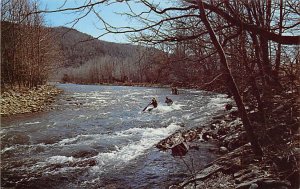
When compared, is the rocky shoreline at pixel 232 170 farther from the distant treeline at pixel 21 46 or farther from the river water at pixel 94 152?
the distant treeline at pixel 21 46

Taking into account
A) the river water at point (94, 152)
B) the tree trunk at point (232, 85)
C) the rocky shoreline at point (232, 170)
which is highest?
the tree trunk at point (232, 85)

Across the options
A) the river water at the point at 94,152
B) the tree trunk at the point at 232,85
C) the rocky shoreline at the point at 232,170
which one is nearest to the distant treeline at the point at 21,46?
the river water at the point at 94,152

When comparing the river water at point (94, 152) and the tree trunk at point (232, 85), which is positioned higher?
the tree trunk at point (232, 85)

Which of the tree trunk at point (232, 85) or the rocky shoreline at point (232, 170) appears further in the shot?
the tree trunk at point (232, 85)

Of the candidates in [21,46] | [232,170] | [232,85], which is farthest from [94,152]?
[21,46]

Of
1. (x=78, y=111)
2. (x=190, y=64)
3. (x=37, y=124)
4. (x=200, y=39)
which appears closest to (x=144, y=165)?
(x=190, y=64)

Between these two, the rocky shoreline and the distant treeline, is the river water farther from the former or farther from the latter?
the distant treeline

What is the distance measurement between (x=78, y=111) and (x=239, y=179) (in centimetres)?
1195

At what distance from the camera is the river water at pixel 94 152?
19.8 feet

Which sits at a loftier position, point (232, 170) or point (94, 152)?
point (232, 170)

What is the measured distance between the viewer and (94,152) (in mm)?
7805

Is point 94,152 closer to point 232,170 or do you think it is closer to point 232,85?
point 232,170

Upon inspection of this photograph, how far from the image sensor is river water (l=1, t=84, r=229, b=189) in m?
6.03

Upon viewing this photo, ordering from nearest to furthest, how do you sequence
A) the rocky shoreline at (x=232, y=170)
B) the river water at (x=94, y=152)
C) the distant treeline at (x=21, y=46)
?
the rocky shoreline at (x=232, y=170), the river water at (x=94, y=152), the distant treeline at (x=21, y=46)
